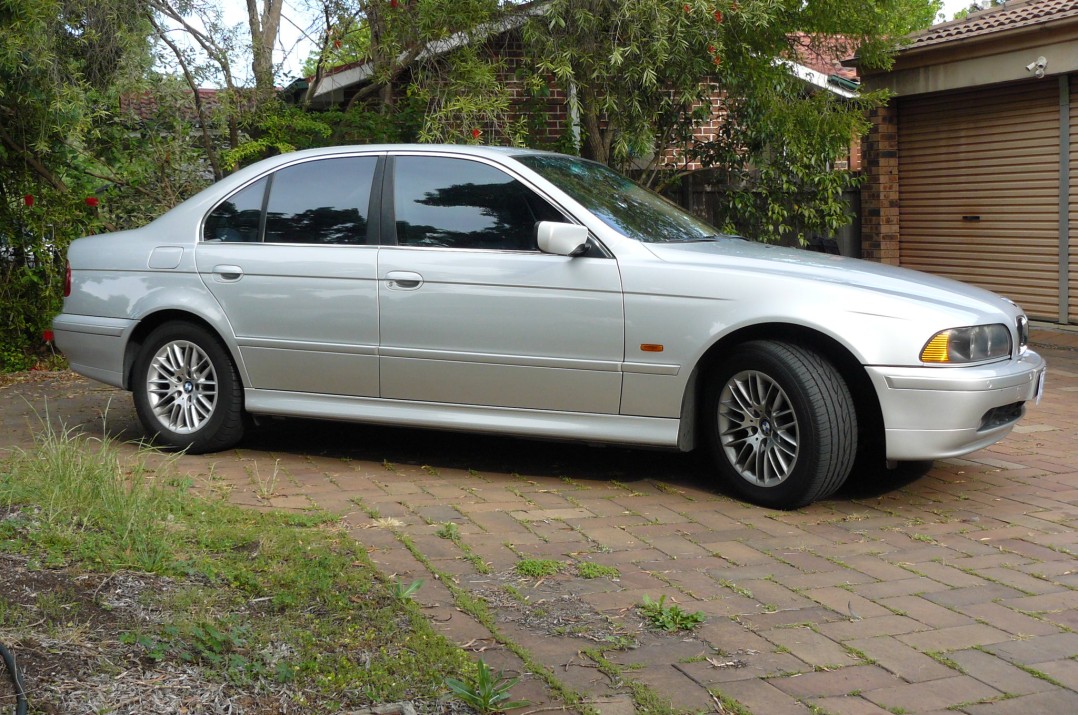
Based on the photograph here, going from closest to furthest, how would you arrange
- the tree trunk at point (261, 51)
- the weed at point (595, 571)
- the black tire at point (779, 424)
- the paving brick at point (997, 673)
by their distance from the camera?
the paving brick at point (997, 673) → the weed at point (595, 571) → the black tire at point (779, 424) → the tree trunk at point (261, 51)

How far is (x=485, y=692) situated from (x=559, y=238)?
9.57ft

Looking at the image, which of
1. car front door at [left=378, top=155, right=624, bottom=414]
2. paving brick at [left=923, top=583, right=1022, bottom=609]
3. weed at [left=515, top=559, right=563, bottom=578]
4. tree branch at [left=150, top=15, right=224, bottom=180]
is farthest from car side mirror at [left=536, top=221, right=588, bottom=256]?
tree branch at [left=150, top=15, right=224, bottom=180]

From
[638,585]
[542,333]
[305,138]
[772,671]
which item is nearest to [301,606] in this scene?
[638,585]

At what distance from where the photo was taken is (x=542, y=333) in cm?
593

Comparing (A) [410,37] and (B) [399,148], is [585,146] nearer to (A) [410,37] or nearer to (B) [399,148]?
(A) [410,37]

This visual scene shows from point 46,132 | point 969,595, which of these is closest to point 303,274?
point 969,595

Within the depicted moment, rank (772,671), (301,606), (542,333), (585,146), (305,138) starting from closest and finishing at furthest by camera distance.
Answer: (772,671), (301,606), (542,333), (305,138), (585,146)

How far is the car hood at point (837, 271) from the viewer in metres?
5.53

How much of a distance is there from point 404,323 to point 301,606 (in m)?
2.46

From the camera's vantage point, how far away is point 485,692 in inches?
130

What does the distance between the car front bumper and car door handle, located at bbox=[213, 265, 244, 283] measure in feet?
11.2

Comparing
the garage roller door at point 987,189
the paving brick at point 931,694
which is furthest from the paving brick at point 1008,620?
the garage roller door at point 987,189

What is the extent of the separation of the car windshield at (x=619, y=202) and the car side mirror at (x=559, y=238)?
0.26 m

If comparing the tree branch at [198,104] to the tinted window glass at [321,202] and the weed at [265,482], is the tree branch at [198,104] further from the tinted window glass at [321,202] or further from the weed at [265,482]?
the weed at [265,482]
